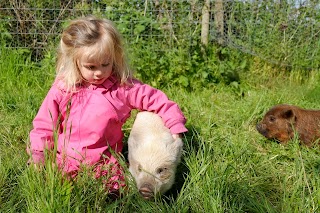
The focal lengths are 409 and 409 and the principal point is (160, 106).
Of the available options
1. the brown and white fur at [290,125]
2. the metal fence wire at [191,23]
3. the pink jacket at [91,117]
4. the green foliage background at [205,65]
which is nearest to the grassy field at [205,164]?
the green foliage background at [205,65]

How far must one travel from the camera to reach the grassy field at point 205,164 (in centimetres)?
271

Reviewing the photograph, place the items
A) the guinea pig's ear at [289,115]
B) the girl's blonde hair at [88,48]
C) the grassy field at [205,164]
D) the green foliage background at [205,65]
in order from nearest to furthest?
the grassy field at [205,164] → the girl's blonde hair at [88,48] → the green foliage background at [205,65] → the guinea pig's ear at [289,115]

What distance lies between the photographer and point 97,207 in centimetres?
272

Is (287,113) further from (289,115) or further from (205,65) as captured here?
(205,65)

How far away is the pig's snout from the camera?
110 inches

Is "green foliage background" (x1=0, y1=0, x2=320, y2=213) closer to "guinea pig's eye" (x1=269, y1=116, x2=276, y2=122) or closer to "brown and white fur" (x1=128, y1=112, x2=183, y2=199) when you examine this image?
"guinea pig's eye" (x1=269, y1=116, x2=276, y2=122)

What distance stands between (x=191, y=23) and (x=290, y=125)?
2632 mm

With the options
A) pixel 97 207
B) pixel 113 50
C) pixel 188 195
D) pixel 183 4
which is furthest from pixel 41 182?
pixel 183 4

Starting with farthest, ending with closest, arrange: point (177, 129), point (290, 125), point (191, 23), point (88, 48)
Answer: point (191, 23) → point (290, 125) → point (177, 129) → point (88, 48)

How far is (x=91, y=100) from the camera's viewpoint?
11.2 ft

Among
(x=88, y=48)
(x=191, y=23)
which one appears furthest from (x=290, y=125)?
(x=191, y=23)

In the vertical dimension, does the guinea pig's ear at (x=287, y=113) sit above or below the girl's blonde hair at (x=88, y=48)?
below

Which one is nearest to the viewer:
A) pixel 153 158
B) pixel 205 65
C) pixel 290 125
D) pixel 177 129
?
pixel 153 158

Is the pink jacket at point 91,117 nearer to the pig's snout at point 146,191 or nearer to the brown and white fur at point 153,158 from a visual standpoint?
the brown and white fur at point 153,158
